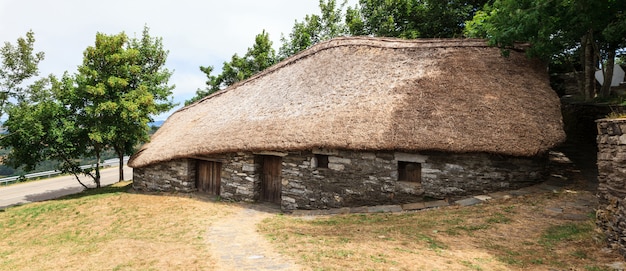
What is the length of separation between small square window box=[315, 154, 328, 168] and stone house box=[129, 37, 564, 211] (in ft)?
0.12

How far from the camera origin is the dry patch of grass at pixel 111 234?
6.34m

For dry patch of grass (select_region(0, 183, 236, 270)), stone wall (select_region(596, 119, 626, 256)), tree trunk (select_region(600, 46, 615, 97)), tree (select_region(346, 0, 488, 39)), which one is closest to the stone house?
dry patch of grass (select_region(0, 183, 236, 270))

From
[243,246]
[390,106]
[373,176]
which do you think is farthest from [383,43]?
[243,246]

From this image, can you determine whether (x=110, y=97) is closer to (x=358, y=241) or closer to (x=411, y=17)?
(x=358, y=241)

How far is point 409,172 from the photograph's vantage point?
9297mm

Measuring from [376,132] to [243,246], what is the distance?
15.5ft

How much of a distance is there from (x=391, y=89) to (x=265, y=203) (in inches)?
235

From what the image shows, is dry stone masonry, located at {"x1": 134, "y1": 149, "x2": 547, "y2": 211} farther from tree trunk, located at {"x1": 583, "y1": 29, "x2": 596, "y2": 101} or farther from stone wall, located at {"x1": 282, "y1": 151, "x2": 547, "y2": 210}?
tree trunk, located at {"x1": 583, "y1": 29, "x2": 596, "y2": 101}

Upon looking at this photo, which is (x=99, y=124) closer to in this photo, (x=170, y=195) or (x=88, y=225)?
(x=170, y=195)

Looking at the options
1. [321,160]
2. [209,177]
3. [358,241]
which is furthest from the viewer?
[209,177]

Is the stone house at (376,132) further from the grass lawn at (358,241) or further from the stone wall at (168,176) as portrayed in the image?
the grass lawn at (358,241)

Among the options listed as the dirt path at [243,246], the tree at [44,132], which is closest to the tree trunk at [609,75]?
the dirt path at [243,246]

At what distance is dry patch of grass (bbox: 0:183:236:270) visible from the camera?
6.34 metres

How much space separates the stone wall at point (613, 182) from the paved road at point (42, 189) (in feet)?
74.1
